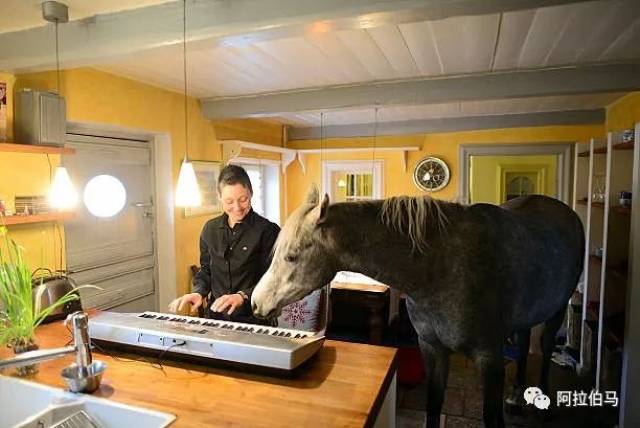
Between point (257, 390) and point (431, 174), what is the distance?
4.15 metres

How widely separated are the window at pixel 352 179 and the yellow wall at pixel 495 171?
1108 millimetres

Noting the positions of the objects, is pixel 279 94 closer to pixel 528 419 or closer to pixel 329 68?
pixel 329 68

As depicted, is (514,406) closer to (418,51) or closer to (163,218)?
(418,51)

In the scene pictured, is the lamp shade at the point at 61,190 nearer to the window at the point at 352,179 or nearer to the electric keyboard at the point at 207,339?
the electric keyboard at the point at 207,339

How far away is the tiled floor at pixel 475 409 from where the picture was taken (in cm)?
260

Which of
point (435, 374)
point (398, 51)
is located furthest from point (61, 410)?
point (398, 51)

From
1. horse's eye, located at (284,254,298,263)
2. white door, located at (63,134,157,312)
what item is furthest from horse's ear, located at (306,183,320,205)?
white door, located at (63,134,157,312)

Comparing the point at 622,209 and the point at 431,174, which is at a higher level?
the point at 431,174

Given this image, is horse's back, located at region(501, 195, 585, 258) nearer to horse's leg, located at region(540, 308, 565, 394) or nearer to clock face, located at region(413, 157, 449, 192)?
horse's leg, located at region(540, 308, 565, 394)

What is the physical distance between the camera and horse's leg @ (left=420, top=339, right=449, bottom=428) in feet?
5.84

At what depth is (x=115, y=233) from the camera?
118 inches

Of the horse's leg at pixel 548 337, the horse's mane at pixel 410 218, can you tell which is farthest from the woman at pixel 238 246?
the horse's leg at pixel 548 337

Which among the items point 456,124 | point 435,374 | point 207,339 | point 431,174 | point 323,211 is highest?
point 456,124

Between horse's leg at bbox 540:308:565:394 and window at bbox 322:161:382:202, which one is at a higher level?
window at bbox 322:161:382:202
